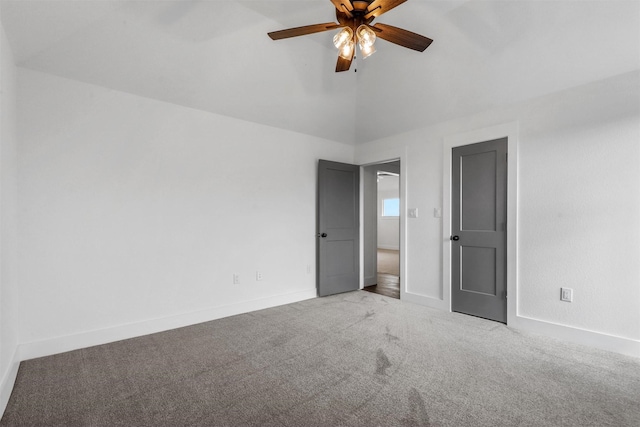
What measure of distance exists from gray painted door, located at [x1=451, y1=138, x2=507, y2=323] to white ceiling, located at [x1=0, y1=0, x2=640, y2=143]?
62 centimetres

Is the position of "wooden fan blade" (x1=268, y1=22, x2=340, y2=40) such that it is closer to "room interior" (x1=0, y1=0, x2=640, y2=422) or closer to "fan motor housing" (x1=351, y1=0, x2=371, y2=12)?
"fan motor housing" (x1=351, y1=0, x2=371, y2=12)

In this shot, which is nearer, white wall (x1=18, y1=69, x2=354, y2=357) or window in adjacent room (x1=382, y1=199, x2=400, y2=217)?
white wall (x1=18, y1=69, x2=354, y2=357)

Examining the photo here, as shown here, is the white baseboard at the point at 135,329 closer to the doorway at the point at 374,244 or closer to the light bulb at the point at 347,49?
the doorway at the point at 374,244

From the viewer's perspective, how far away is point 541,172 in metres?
3.16

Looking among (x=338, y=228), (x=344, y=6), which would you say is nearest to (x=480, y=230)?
(x=338, y=228)

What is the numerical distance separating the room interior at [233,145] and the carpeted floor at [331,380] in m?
0.33

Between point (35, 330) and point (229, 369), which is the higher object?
point (35, 330)

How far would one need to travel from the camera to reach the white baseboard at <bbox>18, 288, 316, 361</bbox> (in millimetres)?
2625

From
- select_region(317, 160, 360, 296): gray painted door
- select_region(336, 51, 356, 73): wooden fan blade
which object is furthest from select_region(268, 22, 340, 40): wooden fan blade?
select_region(317, 160, 360, 296): gray painted door

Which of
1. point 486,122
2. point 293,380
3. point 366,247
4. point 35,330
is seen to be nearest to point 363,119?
point 486,122

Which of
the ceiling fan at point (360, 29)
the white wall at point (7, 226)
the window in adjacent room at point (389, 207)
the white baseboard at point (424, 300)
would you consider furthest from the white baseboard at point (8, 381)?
the window in adjacent room at point (389, 207)

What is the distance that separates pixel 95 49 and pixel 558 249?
4637 millimetres

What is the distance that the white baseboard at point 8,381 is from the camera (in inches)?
74.3

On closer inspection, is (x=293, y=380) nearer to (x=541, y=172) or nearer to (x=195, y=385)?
(x=195, y=385)
